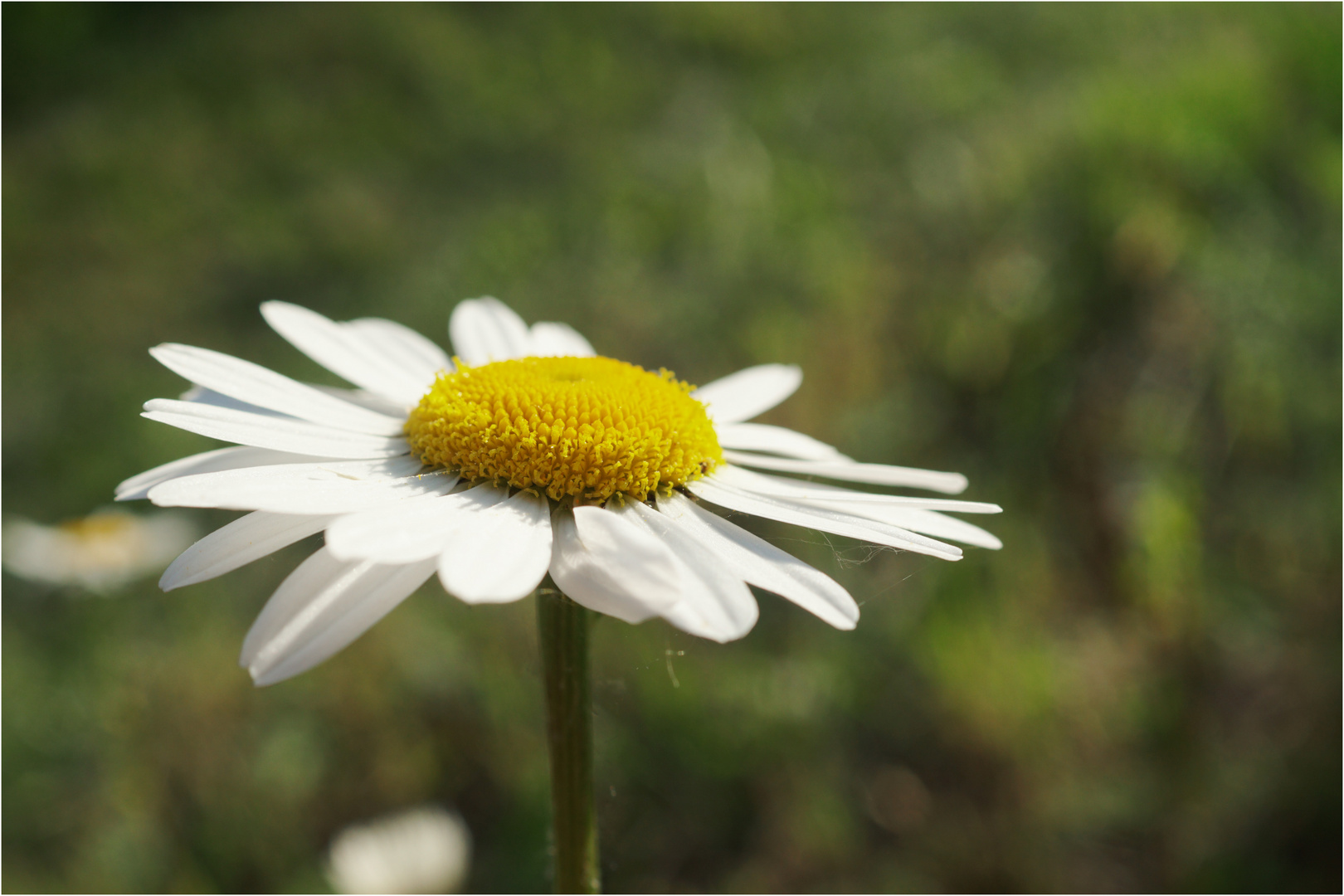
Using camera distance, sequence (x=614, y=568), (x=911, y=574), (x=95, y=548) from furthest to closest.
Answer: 1. (x=95, y=548)
2. (x=911, y=574)
3. (x=614, y=568)

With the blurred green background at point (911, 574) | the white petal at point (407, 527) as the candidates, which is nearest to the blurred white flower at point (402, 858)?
the blurred green background at point (911, 574)

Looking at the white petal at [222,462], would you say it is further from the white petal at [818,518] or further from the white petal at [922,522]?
the white petal at [922,522]

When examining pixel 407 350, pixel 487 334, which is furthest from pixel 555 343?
pixel 407 350

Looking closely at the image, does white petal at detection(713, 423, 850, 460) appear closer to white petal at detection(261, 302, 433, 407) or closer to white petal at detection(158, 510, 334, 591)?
white petal at detection(261, 302, 433, 407)

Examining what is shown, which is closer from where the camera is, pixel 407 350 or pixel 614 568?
pixel 614 568

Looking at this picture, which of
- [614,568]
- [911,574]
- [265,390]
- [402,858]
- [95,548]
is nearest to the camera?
[614,568]

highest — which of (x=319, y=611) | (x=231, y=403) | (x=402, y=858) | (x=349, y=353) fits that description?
(x=349, y=353)

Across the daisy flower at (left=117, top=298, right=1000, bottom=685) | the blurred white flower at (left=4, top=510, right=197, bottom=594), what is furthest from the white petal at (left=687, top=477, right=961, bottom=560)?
the blurred white flower at (left=4, top=510, right=197, bottom=594)

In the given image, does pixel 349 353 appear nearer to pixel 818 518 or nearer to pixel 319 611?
pixel 319 611
